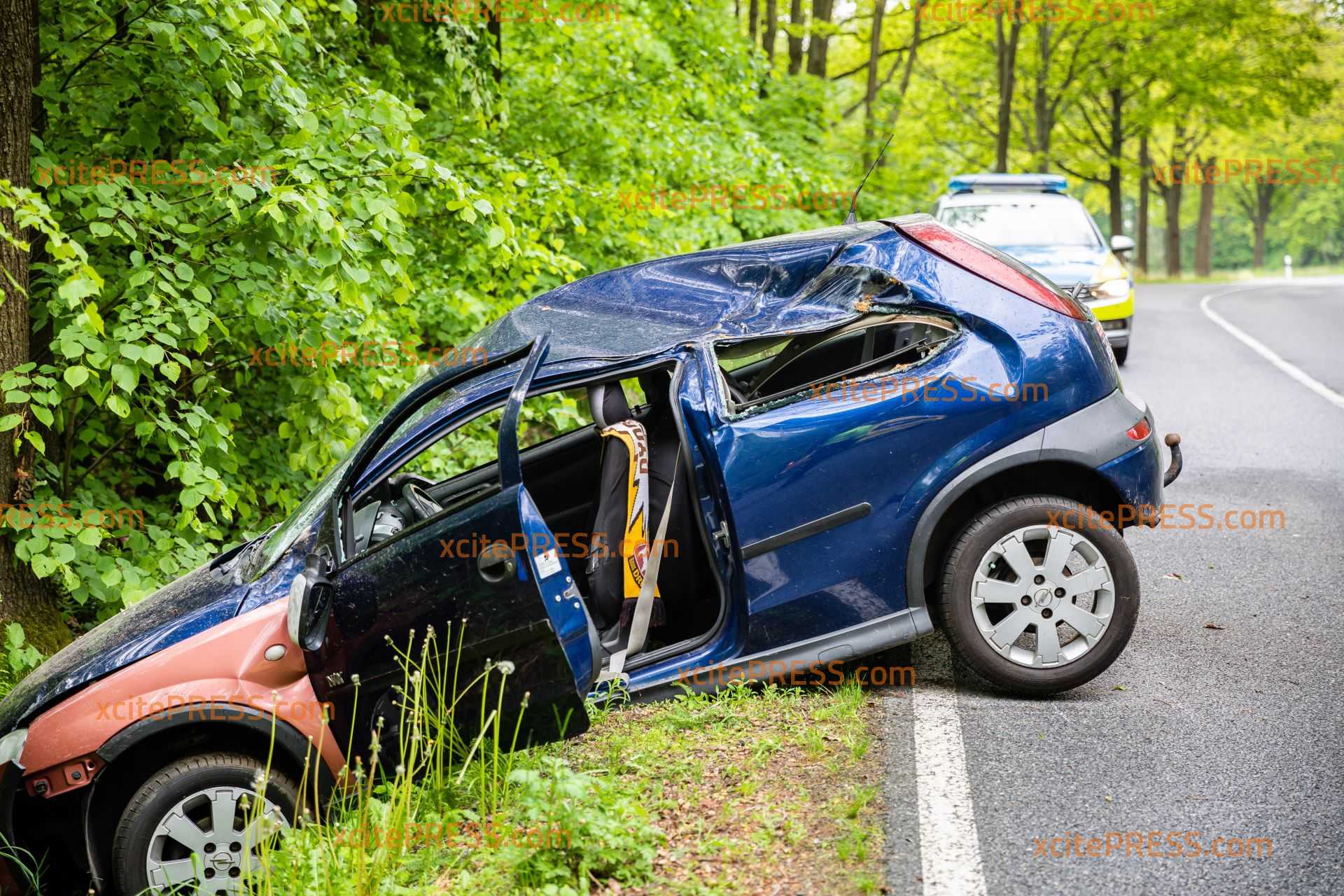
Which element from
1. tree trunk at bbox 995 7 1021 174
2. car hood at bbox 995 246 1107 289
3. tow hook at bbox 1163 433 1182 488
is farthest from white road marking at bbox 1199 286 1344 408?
tow hook at bbox 1163 433 1182 488

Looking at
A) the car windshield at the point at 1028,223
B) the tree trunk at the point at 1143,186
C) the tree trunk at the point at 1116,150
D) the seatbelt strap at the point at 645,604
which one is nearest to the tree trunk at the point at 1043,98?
the tree trunk at the point at 1116,150

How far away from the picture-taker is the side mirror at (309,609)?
410cm

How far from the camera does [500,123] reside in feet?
30.6

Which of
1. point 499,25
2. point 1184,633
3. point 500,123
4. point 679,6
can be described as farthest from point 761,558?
point 679,6

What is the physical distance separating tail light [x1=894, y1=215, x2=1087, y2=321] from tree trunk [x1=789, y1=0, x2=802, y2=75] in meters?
15.4

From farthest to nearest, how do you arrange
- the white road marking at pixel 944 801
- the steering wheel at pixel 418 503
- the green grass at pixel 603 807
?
the steering wheel at pixel 418 503, the green grass at pixel 603 807, the white road marking at pixel 944 801

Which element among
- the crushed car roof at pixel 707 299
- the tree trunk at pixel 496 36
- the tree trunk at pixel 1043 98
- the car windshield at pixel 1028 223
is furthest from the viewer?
the tree trunk at pixel 1043 98

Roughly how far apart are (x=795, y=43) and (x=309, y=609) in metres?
18.7

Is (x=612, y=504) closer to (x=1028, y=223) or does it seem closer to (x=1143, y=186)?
(x=1028, y=223)

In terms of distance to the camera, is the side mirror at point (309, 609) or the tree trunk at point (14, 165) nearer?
the side mirror at point (309, 609)

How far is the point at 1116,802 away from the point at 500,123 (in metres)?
7.23

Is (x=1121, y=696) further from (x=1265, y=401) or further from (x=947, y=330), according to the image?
(x=1265, y=401)

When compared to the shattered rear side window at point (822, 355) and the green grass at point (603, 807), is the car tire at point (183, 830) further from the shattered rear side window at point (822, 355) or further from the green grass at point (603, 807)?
the shattered rear side window at point (822, 355)

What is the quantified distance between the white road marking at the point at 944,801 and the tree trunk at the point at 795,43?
650 inches
